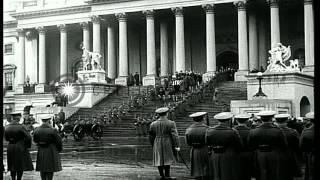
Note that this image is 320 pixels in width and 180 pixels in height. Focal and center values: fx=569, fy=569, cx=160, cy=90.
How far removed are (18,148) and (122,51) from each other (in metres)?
40.8

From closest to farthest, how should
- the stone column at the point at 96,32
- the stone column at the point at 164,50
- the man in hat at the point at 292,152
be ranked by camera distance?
the man in hat at the point at 292,152 → the stone column at the point at 164,50 → the stone column at the point at 96,32

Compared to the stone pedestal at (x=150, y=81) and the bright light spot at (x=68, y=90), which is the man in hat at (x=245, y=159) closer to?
the bright light spot at (x=68, y=90)

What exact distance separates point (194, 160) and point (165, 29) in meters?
44.0

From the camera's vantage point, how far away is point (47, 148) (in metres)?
13.1

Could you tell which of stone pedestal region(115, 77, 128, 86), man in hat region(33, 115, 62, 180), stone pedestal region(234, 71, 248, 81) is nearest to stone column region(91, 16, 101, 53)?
stone pedestal region(115, 77, 128, 86)

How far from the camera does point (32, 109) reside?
4519 centimetres

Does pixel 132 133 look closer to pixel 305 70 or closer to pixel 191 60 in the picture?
pixel 305 70

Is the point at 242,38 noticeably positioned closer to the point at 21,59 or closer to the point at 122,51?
the point at 122,51

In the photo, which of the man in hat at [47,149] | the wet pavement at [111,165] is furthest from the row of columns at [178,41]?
the man in hat at [47,149]

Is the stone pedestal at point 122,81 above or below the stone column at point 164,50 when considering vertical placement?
below

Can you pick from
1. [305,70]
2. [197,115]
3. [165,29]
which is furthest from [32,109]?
[197,115]

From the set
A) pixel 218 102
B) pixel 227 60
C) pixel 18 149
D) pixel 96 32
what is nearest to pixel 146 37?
pixel 96 32

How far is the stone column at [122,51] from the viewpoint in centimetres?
5391

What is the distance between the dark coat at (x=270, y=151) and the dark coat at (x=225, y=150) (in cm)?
39
